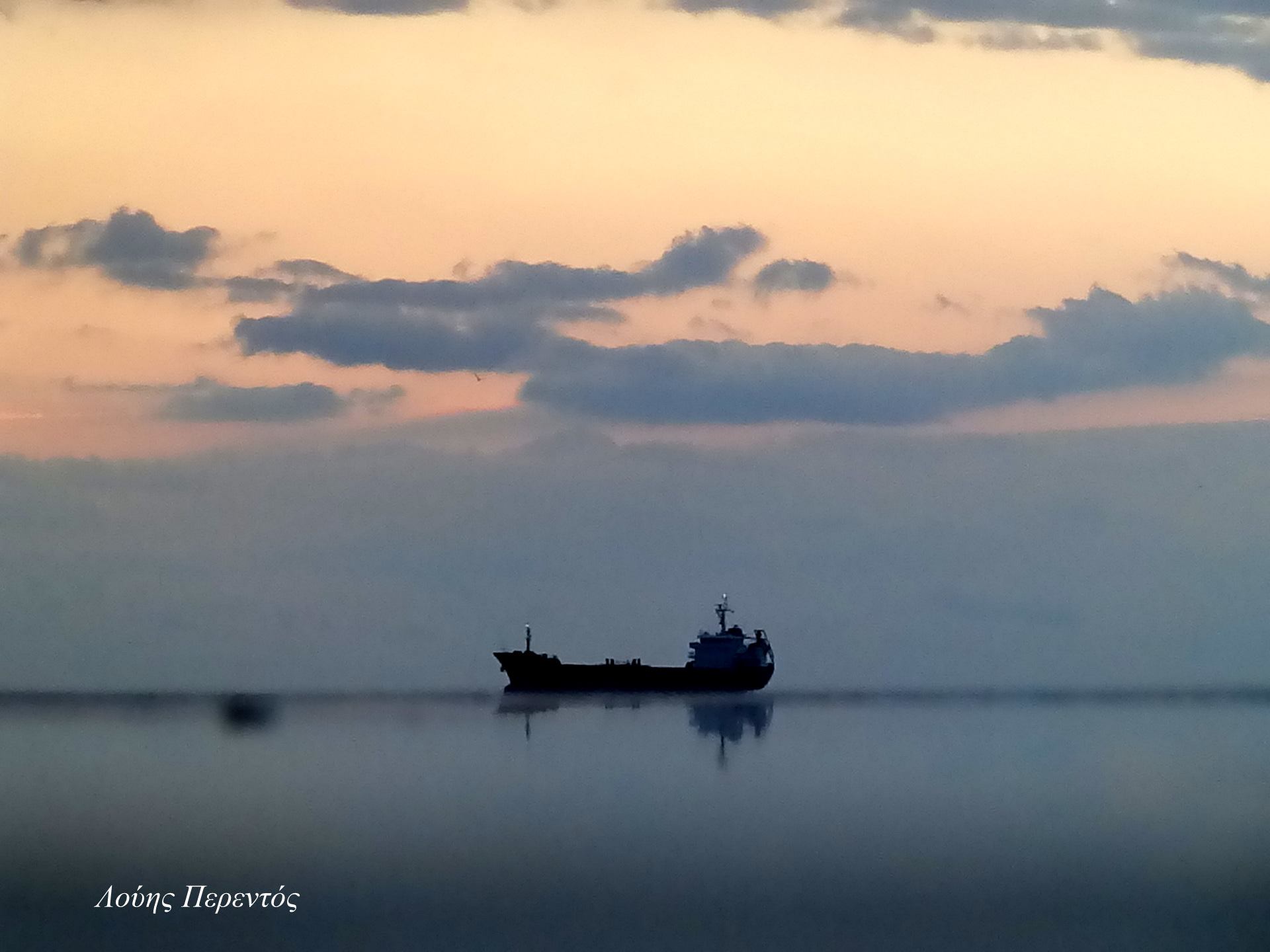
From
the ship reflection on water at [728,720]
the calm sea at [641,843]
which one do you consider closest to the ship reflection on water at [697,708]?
the ship reflection on water at [728,720]

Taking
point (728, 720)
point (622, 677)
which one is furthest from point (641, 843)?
point (622, 677)

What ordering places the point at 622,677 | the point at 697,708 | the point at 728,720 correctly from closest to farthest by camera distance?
the point at 728,720 < the point at 697,708 < the point at 622,677

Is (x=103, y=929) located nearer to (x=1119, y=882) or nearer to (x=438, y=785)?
(x=1119, y=882)

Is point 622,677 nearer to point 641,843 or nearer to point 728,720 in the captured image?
point 728,720

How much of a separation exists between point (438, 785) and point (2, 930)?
26.4 m

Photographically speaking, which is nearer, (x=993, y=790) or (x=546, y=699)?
(x=993, y=790)

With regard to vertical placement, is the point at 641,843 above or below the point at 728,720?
below

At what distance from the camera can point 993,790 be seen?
59.8 meters

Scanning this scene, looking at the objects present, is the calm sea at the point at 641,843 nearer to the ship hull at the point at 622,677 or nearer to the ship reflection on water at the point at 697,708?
the ship reflection on water at the point at 697,708

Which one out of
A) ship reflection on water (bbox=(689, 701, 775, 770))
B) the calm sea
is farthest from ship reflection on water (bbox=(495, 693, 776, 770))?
the calm sea

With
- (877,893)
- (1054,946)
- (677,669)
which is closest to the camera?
(1054,946)

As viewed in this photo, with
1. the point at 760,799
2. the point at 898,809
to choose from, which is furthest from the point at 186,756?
the point at 898,809

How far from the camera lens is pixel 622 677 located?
133375 mm

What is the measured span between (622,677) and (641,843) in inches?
3502
